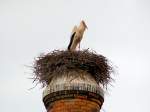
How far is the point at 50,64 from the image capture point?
1285 centimetres

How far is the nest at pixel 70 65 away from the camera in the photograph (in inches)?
484

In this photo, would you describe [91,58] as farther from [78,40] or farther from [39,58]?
[39,58]

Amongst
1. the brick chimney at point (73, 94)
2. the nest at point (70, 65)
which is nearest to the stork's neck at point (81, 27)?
the nest at point (70, 65)

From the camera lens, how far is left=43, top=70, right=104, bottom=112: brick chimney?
453 inches

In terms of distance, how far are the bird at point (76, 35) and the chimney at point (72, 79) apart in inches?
17.0

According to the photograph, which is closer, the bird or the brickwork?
the brickwork

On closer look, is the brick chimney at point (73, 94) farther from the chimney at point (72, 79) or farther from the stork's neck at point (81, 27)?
the stork's neck at point (81, 27)

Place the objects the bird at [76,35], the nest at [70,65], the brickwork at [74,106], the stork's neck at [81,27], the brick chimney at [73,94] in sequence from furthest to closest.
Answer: the stork's neck at [81,27] → the bird at [76,35] → the nest at [70,65] → the brick chimney at [73,94] → the brickwork at [74,106]

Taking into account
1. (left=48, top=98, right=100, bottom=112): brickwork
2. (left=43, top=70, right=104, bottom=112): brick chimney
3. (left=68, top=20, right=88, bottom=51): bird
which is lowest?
(left=48, top=98, right=100, bottom=112): brickwork

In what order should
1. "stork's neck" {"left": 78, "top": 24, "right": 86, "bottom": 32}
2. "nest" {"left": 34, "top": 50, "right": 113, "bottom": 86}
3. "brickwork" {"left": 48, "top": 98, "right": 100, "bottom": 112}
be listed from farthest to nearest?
"stork's neck" {"left": 78, "top": 24, "right": 86, "bottom": 32}, "nest" {"left": 34, "top": 50, "right": 113, "bottom": 86}, "brickwork" {"left": 48, "top": 98, "right": 100, "bottom": 112}

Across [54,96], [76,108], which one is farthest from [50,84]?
[76,108]

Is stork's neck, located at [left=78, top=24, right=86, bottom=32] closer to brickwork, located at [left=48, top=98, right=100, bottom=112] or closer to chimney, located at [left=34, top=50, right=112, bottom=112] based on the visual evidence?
chimney, located at [left=34, top=50, right=112, bottom=112]

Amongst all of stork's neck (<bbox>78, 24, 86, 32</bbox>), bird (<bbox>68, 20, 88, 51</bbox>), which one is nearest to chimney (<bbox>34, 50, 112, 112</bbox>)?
bird (<bbox>68, 20, 88, 51</bbox>)

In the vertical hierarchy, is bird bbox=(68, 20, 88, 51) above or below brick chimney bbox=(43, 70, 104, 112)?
above
